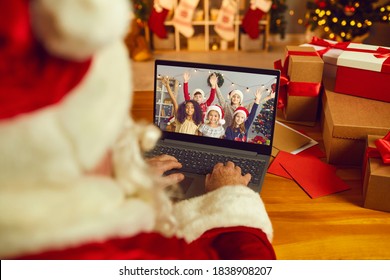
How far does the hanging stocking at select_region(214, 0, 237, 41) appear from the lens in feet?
12.6

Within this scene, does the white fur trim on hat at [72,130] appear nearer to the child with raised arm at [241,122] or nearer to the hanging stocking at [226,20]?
the child with raised arm at [241,122]

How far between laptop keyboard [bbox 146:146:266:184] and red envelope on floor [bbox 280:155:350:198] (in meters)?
0.10

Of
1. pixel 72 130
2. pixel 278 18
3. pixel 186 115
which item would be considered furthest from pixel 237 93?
pixel 278 18

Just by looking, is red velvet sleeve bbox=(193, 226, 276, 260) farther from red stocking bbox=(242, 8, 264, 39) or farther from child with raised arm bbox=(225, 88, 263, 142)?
red stocking bbox=(242, 8, 264, 39)

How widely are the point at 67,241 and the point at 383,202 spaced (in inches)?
32.2

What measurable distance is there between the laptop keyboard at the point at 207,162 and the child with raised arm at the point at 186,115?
70 mm

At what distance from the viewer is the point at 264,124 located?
1.16 meters

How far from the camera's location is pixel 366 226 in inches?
38.2

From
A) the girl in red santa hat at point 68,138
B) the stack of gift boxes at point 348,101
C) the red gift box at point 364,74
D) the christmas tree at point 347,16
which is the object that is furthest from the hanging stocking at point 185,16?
the girl in red santa hat at point 68,138

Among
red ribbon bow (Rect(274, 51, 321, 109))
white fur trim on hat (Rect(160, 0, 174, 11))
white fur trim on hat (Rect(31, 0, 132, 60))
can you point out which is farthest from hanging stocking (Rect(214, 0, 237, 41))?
white fur trim on hat (Rect(31, 0, 132, 60))

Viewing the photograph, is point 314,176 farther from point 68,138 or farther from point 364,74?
point 68,138

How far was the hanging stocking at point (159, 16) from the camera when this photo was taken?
3740 mm
